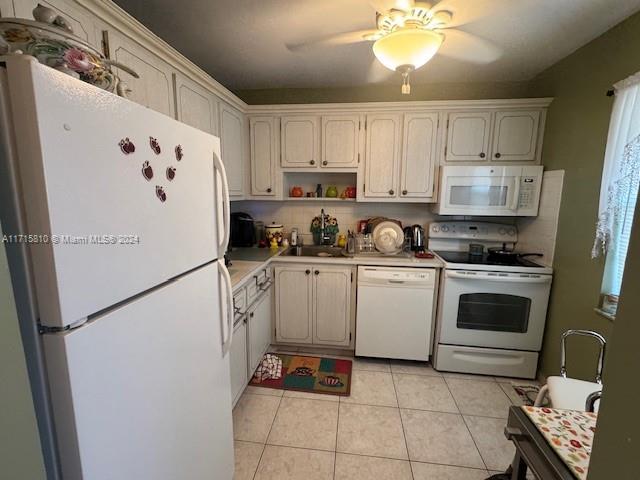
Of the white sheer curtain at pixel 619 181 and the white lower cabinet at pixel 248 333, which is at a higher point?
the white sheer curtain at pixel 619 181

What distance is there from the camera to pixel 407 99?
9.19 ft

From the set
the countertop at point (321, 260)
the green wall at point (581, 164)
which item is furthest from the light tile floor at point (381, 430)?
the countertop at point (321, 260)

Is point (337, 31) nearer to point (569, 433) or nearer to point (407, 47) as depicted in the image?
point (407, 47)

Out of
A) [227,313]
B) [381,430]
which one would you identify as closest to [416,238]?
[381,430]

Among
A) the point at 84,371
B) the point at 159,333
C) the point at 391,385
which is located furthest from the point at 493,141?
the point at 84,371

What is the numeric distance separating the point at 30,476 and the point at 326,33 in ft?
7.34

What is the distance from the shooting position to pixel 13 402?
1.70 feet

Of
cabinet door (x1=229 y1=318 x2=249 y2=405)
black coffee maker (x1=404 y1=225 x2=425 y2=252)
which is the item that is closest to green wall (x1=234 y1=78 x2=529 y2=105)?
black coffee maker (x1=404 y1=225 x2=425 y2=252)

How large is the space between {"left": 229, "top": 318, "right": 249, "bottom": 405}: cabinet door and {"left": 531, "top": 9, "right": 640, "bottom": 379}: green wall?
217 cm

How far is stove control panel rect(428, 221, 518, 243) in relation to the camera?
272 centimetres

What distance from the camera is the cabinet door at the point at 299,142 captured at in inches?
104

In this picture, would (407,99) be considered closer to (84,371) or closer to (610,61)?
(610,61)

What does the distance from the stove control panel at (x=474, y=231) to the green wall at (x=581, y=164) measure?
56 cm

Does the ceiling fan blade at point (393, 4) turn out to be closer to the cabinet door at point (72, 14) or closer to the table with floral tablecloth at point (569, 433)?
the cabinet door at point (72, 14)
